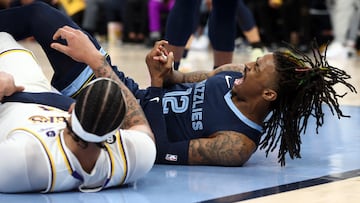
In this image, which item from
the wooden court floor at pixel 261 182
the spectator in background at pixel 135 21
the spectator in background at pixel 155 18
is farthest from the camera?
the spectator in background at pixel 135 21

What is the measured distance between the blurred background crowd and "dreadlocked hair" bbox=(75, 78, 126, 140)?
5.62m

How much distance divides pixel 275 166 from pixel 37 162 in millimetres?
943

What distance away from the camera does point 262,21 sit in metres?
9.62

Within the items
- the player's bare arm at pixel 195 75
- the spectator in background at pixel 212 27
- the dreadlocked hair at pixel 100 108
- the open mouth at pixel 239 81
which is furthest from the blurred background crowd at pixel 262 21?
the dreadlocked hair at pixel 100 108

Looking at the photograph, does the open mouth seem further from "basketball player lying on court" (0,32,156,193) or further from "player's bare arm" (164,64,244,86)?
"basketball player lying on court" (0,32,156,193)

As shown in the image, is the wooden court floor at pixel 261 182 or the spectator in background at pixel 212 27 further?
the spectator in background at pixel 212 27

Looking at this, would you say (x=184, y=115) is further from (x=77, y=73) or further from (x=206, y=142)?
(x=77, y=73)

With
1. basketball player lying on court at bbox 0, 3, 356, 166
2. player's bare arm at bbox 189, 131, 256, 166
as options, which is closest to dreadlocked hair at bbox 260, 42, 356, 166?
basketball player lying on court at bbox 0, 3, 356, 166

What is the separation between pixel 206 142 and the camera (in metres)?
2.54

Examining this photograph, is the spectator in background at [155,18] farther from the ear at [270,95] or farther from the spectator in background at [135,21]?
the ear at [270,95]

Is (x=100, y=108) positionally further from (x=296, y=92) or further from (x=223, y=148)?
(x=296, y=92)

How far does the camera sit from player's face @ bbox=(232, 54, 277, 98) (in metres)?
2.54

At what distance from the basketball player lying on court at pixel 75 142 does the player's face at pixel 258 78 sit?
421 mm

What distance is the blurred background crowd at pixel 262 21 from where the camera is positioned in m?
8.23
